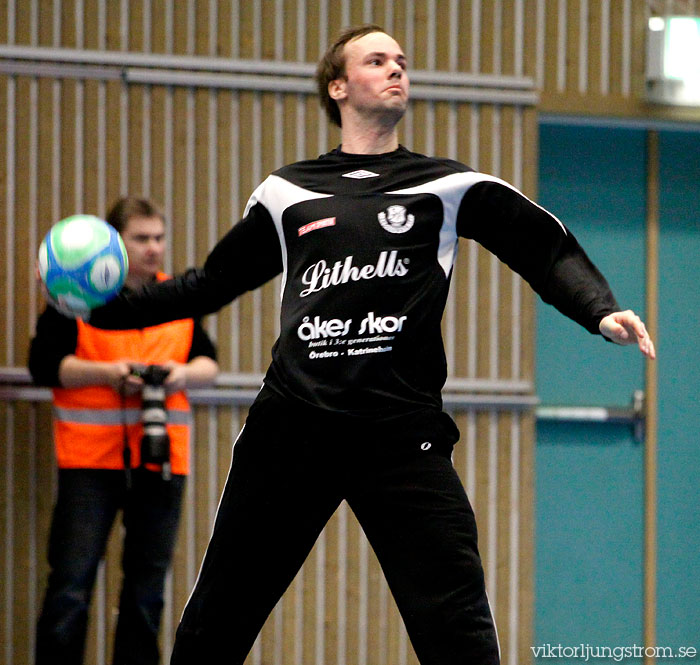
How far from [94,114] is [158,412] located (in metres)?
1.69

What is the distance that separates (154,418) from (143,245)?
69 cm

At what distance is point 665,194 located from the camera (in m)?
6.00

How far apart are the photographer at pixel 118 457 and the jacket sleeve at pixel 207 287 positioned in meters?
1.26

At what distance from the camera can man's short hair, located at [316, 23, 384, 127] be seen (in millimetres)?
3283

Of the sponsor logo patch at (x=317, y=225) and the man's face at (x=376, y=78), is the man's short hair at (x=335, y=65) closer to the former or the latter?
the man's face at (x=376, y=78)

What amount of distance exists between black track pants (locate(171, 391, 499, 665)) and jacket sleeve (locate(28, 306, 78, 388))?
75.1 inches

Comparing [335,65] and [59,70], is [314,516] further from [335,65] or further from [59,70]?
[59,70]

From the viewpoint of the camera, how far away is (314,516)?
9.27 ft

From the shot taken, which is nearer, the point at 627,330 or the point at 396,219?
the point at 627,330

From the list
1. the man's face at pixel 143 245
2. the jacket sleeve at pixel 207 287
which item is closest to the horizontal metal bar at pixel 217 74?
the man's face at pixel 143 245

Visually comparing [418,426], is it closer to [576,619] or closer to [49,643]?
[49,643]

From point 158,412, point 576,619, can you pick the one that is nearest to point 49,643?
point 158,412

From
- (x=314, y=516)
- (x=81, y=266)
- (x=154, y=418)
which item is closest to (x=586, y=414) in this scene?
(x=154, y=418)

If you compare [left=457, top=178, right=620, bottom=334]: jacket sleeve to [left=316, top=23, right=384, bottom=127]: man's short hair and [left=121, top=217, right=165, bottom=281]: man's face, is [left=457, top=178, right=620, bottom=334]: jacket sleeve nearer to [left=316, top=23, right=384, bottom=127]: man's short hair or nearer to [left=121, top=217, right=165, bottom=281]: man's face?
[left=316, top=23, right=384, bottom=127]: man's short hair
